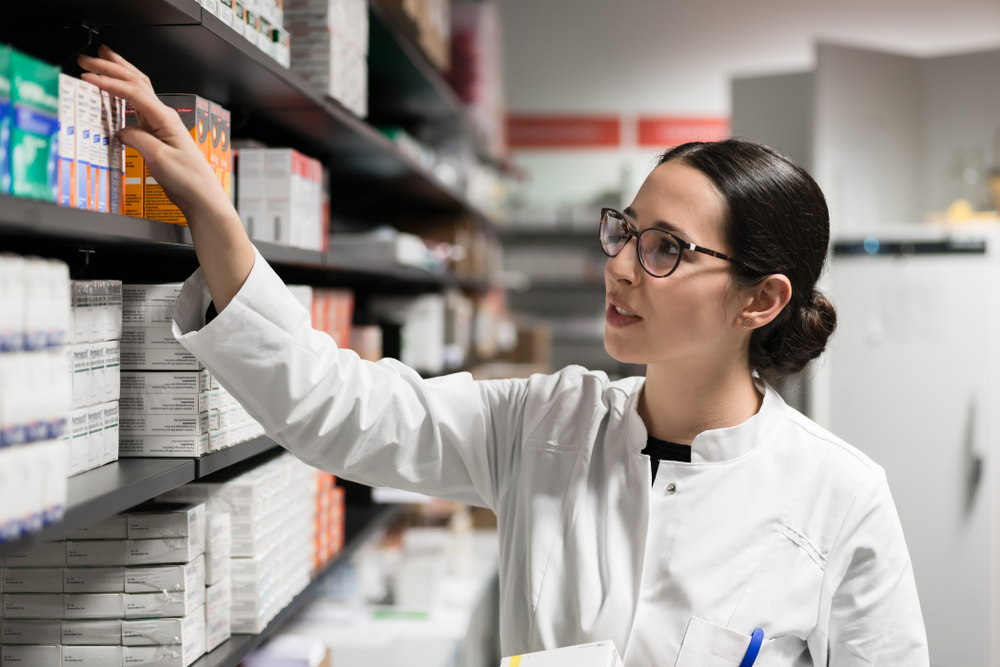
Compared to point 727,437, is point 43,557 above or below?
below

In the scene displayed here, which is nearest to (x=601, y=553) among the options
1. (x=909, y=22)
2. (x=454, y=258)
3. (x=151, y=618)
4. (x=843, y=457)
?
(x=843, y=457)

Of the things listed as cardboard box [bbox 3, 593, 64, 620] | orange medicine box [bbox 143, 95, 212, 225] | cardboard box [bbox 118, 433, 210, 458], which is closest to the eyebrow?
orange medicine box [bbox 143, 95, 212, 225]

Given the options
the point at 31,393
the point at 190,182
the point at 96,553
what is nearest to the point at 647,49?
the point at 190,182

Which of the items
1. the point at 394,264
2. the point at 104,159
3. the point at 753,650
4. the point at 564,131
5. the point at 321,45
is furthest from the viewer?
the point at 564,131

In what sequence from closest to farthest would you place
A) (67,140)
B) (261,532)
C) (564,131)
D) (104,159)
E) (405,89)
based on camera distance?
(67,140), (104,159), (261,532), (405,89), (564,131)

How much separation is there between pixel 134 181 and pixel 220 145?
24 centimetres

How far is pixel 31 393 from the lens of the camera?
0.89 metres

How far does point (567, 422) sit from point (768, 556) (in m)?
0.43

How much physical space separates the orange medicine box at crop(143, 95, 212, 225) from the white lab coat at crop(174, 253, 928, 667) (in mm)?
313

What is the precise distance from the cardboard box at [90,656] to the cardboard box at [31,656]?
0.05ft

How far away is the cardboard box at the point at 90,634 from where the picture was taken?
132 centimetres

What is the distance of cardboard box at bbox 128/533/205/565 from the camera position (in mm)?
1351

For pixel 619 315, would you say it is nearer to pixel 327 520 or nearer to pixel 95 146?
pixel 95 146

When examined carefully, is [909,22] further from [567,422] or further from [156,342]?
[156,342]
